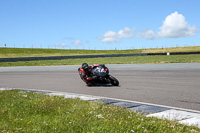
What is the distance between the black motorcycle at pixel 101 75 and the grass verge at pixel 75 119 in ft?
12.5

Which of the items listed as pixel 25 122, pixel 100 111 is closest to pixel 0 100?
pixel 25 122

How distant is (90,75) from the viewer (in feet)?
38.8

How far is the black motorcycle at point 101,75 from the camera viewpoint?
37.2 feet

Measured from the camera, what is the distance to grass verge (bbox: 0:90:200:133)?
4953mm

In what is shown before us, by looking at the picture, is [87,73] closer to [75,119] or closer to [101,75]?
[101,75]

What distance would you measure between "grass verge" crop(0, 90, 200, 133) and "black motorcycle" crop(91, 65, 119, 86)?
3824 millimetres

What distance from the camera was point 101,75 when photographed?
11.4 meters

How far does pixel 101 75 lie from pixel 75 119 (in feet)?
19.0

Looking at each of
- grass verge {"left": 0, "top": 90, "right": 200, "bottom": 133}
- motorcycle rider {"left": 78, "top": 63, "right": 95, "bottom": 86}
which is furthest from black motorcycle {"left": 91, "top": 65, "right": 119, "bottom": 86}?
grass verge {"left": 0, "top": 90, "right": 200, "bottom": 133}

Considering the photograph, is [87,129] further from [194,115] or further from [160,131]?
[194,115]

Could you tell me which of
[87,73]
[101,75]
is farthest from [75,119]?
[87,73]

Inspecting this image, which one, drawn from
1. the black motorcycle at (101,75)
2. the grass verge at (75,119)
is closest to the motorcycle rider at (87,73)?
the black motorcycle at (101,75)

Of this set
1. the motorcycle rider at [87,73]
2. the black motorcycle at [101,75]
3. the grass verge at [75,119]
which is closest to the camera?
the grass verge at [75,119]

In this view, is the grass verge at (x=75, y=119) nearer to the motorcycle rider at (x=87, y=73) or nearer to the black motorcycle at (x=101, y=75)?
the black motorcycle at (x=101, y=75)
